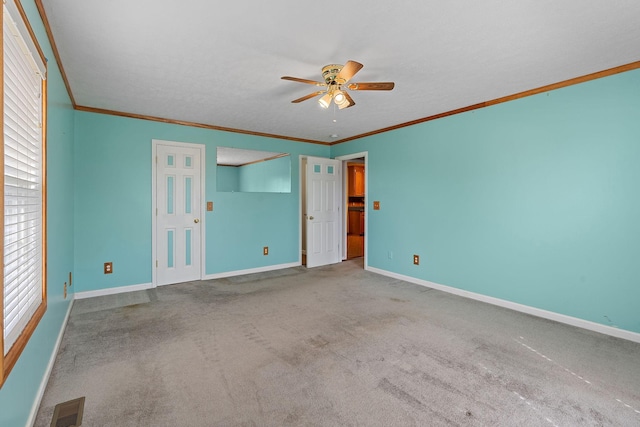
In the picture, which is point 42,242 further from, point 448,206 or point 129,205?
point 448,206

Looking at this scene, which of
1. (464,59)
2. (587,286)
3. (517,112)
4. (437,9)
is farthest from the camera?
(517,112)

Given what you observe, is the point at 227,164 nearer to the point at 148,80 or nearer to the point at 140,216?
the point at 140,216

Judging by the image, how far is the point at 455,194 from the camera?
391cm

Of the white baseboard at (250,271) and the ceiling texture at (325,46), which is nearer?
the ceiling texture at (325,46)

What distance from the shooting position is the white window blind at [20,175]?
133cm

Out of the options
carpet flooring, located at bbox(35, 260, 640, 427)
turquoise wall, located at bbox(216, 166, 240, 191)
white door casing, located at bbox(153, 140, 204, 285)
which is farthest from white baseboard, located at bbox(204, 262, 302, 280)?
turquoise wall, located at bbox(216, 166, 240, 191)

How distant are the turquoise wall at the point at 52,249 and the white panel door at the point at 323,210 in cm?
331

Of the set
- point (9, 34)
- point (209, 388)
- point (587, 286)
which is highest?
point (9, 34)

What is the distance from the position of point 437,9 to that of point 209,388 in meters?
2.79

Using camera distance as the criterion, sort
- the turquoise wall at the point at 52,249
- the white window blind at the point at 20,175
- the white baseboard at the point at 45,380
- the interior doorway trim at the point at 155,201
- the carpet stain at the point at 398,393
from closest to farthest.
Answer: the white window blind at the point at 20,175
the turquoise wall at the point at 52,249
the white baseboard at the point at 45,380
the carpet stain at the point at 398,393
the interior doorway trim at the point at 155,201

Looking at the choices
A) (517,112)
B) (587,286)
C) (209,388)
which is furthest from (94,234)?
(587,286)

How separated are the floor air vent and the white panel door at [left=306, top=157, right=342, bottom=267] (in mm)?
3832

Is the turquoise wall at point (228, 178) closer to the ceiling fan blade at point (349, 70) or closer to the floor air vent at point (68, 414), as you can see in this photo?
the ceiling fan blade at point (349, 70)

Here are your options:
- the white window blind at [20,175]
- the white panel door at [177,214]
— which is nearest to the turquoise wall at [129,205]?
the white panel door at [177,214]
